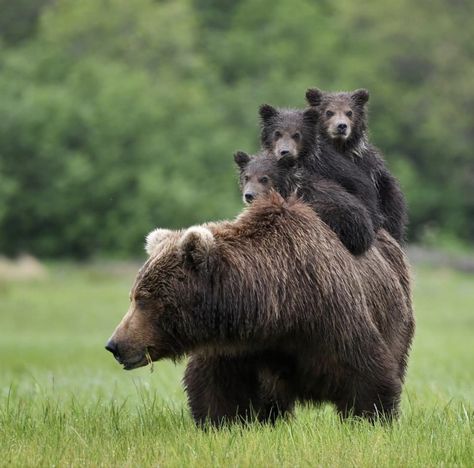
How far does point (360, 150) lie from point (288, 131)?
61 centimetres

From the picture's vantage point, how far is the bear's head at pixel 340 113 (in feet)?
28.9

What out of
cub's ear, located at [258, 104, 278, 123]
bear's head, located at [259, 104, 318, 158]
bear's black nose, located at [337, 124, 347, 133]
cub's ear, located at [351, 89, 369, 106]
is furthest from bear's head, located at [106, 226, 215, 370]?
cub's ear, located at [351, 89, 369, 106]

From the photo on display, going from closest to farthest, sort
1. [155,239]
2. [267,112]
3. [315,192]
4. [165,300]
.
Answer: [165,300]
[155,239]
[315,192]
[267,112]

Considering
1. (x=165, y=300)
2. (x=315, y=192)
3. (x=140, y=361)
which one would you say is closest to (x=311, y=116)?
(x=315, y=192)

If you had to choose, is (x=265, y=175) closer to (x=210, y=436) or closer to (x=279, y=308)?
(x=279, y=308)

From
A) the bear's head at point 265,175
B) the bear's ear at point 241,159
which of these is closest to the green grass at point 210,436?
the bear's head at point 265,175

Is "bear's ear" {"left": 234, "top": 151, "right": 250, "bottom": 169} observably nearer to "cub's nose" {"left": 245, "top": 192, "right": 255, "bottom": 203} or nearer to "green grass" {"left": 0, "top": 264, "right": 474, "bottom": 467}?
"cub's nose" {"left": 245, "top": 192, "right": 255, "bottom": 203}

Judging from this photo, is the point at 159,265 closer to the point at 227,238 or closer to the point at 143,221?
the point at 227,238

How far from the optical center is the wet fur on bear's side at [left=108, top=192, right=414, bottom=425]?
6746 millimetres

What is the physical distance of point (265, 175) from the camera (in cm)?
809

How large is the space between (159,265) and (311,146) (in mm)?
2013

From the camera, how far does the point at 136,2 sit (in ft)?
209

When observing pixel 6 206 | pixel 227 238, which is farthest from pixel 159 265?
pixel 6 206

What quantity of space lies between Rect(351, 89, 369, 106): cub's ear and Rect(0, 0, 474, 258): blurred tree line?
4150 centimetres
